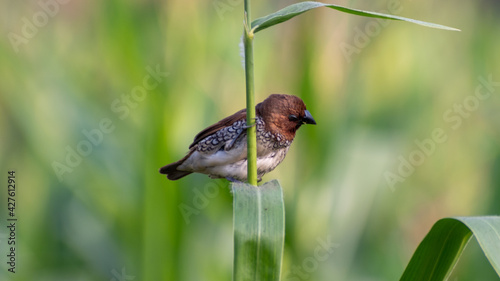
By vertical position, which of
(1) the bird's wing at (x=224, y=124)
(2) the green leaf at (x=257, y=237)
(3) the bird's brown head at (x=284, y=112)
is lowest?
(2) the green leaf at (x=257, y=237)

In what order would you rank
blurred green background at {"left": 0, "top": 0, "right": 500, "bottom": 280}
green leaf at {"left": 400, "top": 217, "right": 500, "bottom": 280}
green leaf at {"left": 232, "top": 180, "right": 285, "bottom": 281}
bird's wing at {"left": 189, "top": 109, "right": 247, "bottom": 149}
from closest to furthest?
green leaf at {"left": 232, "top": 180, "right": 285, "bottom": 281}, green leaf at {"left": 400, "top": 217, "right": 500, "bottom": 280}, bird's wing at {"left": 189, "top": 109, "right": 247, "bottom": 149}, blurred green background at {"left": 0, "top": 0, "right": 500, "bottom": 280}

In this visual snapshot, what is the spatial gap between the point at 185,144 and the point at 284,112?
20.3 inches

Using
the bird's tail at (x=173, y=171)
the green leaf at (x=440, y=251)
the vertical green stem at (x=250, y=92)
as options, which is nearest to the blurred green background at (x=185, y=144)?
the bird's tail at (x=173, y=171)

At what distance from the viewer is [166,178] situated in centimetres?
196

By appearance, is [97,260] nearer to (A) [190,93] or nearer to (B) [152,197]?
(B) [152,197]

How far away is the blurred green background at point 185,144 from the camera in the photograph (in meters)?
2.08

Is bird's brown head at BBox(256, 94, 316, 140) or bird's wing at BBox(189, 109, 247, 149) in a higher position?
bird's brown head at BBox(256, 94, 316, 140)

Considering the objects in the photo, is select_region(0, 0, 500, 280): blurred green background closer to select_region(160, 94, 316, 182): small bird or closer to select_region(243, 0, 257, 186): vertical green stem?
select_region(160, 94, 316, 182): small bird

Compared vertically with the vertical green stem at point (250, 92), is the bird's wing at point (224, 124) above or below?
below

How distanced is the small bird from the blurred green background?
0.12 meters

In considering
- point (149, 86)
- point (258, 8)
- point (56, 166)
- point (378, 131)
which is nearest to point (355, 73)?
point (378, 131)

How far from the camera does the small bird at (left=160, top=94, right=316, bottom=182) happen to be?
1771mm

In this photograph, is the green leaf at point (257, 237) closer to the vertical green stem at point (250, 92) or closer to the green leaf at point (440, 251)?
the vertical green stem at point (250, 92)

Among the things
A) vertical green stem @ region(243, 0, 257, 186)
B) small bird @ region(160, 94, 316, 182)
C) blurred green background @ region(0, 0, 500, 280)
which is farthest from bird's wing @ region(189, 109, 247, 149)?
vertical green stem @ region(243, 0, 257, 186)
